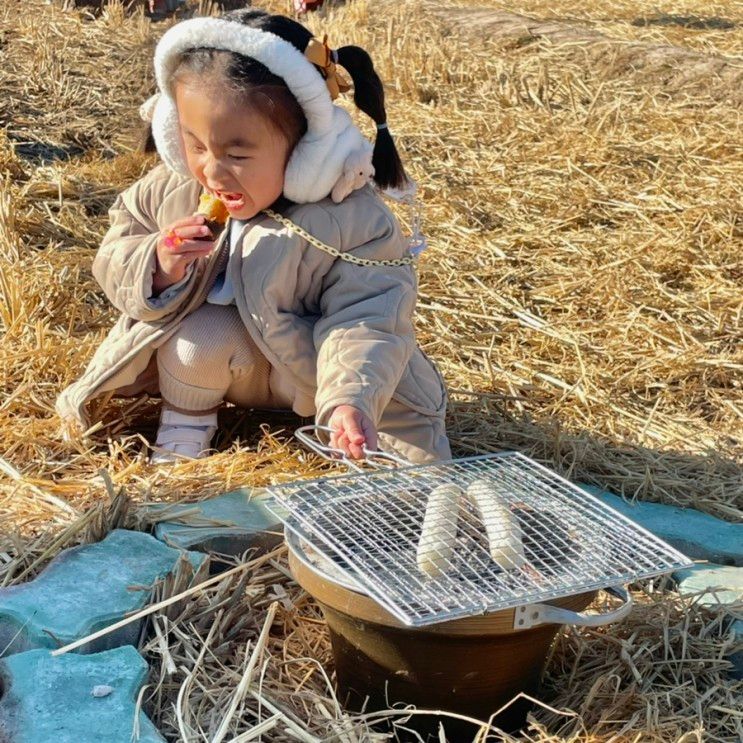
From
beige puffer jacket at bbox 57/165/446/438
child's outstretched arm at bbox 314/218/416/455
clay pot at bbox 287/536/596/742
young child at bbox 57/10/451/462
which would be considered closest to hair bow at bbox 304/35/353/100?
young child at bbox 57/10/451/462

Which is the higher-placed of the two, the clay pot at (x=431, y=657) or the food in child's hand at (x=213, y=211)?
the food in child's hand at (x=213, y=211)

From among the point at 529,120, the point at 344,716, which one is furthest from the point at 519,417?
the point at 529,120

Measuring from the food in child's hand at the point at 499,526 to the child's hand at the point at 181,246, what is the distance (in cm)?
98

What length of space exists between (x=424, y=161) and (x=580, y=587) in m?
4.28

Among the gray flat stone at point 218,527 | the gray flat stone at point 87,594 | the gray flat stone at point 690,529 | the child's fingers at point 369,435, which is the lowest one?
the gray flat stone at point 690,529

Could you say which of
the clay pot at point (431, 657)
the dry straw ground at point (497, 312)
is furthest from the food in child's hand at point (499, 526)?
the dry straw ground at point (497, 312)

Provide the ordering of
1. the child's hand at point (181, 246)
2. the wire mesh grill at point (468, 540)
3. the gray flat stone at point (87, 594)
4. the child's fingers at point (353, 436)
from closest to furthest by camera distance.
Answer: the wire mesh grill at point (468, 540) → the gray flat stone at point (87, 594) → the child's fingers at point (353, 436) → the child's hand at point (181, 246)

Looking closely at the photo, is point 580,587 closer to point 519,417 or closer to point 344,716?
point 344,716

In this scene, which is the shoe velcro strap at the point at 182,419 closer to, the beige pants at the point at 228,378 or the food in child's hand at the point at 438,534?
the beige pants at the point at 228,378

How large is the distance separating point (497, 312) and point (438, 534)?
246cm

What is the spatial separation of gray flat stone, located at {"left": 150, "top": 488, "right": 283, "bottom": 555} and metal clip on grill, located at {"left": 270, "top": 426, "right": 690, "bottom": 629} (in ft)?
1.25

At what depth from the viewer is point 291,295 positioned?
2939 mm

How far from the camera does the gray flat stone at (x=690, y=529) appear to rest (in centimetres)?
277

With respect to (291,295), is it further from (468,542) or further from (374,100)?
(468,542)
